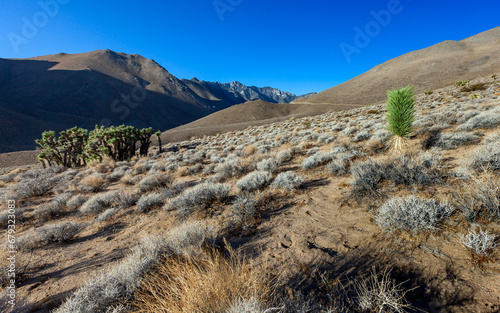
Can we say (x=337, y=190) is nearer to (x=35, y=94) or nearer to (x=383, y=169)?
(x=383, y=169)

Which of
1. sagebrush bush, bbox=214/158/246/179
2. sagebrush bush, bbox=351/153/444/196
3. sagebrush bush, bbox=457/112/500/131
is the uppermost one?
sagebrush bush, bbox=457/112/500/131

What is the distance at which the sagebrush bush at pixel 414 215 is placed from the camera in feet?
8.49

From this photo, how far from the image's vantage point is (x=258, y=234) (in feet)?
11.5

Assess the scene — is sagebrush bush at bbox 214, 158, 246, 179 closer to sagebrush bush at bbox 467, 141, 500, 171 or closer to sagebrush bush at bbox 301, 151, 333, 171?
sagebrush bush at bbox 301, 151, 333, 171

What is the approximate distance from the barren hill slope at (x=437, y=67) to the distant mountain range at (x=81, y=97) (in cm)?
6978

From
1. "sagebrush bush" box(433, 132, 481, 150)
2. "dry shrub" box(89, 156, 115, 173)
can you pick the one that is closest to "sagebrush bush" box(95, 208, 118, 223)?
"dry shrub" box(89, 156, 115, 173)

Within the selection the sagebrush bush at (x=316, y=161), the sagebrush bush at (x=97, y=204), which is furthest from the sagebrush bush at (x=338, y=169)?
the sagebrush bush at (x=97, y=204)

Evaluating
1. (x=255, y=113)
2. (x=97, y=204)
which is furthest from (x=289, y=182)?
(x=255, y=113)

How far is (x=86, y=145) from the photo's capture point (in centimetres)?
1631

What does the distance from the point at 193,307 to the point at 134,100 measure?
99.5m

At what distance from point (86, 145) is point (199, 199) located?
17578mm

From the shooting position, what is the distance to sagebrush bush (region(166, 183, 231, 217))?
486 cm

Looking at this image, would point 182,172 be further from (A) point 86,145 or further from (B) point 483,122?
(A) point 86,145

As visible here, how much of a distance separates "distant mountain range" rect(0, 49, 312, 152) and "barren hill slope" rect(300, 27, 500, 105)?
6978 centimetres
